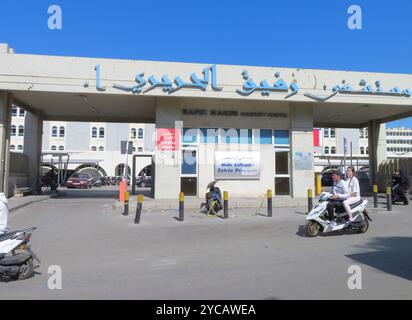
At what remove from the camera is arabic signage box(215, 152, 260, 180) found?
1686 centimetres

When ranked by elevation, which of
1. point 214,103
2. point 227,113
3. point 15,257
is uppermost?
point 214,103

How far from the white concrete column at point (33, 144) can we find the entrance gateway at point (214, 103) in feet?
7.84

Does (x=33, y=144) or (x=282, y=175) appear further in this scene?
(x=33, y=144)

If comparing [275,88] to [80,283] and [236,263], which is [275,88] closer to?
[236,263]

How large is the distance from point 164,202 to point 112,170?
1676 inches

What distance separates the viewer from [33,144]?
21.0m

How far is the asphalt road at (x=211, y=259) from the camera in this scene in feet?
16.4

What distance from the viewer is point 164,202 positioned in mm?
14773

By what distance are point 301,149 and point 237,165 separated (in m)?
3.17

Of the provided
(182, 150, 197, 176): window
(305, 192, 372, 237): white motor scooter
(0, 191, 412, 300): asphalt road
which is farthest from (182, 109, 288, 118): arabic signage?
(305, 192, 372, 237): white motor scooter

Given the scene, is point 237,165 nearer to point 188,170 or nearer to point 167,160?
point 188,170

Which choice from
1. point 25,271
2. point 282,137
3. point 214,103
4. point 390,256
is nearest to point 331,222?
point 390,256

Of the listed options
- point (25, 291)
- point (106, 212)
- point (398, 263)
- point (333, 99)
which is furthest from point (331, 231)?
point (333, 99)
